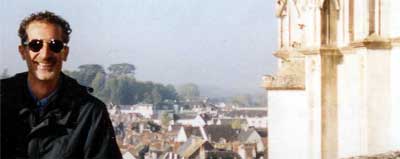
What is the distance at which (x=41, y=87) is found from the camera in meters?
3.81

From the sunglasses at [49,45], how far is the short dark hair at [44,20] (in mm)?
37

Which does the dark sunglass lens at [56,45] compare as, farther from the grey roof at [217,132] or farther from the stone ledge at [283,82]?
the stone ledge at [283,82]

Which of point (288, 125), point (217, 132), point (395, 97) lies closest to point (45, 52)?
point (217, 132)

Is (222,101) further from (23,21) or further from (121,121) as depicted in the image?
(23,21)

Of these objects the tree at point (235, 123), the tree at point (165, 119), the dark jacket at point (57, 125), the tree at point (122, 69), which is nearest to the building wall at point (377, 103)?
the tree at point (235, 123)

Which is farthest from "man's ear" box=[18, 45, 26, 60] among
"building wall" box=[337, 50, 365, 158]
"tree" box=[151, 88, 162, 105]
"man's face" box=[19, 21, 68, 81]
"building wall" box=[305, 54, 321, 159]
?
"building wall" box=[305, 54, 321, 159]

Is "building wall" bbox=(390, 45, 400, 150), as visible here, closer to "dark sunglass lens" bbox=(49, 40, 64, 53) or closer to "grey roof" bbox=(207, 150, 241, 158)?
"grey roof" bbox=(207, 150, 241, 158)

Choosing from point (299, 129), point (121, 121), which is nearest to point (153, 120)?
point (121, 121)

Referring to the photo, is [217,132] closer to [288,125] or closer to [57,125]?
[57,125]

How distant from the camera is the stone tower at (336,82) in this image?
46.7 ft

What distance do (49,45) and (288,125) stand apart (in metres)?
19.4

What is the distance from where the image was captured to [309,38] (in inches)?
729

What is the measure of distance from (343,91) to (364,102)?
2914 mm

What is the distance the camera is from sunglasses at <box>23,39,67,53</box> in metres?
3.73
